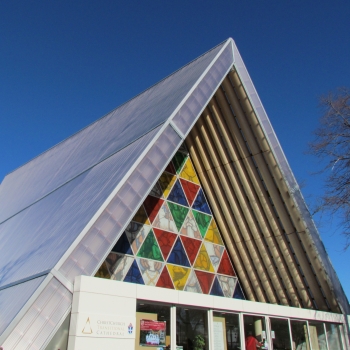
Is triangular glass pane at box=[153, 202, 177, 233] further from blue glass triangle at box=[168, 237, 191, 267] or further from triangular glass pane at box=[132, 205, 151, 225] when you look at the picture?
blue glass triangle at box=[168, 237, 191, 267]

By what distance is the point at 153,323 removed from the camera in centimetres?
934

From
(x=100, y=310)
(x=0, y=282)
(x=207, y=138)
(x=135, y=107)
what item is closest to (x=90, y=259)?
(x=100, y=310)

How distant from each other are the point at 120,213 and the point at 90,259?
1.23m

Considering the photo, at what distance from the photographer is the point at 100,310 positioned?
8125 millimetres

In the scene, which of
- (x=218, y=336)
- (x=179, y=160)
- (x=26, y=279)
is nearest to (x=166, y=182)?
(x=179, y=160)

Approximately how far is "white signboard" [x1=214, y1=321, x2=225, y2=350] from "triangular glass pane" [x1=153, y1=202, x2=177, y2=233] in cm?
343

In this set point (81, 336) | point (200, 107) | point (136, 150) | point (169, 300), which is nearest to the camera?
point (81, 336)

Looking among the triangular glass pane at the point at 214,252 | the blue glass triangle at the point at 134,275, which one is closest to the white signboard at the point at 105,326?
the blue glass triangle at the point at 134,275

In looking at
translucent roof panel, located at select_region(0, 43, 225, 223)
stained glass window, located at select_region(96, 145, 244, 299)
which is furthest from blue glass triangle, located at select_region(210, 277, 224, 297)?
translucent roof panel, located at select_region(0, 43, 225, 223)

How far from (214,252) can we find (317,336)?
4.55 meters

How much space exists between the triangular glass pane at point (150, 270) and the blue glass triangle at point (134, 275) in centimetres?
13

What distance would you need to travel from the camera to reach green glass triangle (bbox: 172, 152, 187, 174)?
47.4ft

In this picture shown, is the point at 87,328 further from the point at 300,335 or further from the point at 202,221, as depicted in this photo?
the point at 300,335

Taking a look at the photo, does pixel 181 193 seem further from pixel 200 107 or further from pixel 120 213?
pixel 120 213
